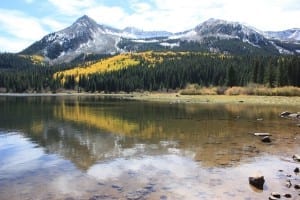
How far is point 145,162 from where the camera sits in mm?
29156

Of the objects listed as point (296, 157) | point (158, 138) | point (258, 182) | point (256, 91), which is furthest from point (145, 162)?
point (256, 91)

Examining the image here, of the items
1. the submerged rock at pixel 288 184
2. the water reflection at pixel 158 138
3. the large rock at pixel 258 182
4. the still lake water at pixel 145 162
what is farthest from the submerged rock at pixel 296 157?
the large rock at pixel 258 182

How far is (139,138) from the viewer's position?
135 feet

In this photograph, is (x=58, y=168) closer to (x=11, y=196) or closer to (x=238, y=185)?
(x=11, y=196)

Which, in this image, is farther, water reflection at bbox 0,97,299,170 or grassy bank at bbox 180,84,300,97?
grassy bank at bbox 180,84,300,97

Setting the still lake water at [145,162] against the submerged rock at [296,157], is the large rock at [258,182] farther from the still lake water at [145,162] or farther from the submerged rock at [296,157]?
the submerged rock at [296,157]

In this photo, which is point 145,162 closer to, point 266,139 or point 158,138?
point 158,138

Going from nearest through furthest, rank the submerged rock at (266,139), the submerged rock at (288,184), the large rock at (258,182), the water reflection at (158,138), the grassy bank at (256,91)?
the submerged rock at (288,184), the large rock at (258,182), the water reflection at (158,138), the submerged rock at (266,139), the grassy bank at (256,91)

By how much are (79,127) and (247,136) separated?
21.3 metres

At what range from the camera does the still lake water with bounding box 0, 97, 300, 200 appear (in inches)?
853

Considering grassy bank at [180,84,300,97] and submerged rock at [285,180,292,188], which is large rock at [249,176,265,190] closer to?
submerged rock at [285,180,292,188]

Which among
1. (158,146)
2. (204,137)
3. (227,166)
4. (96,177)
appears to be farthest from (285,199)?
(204,137)

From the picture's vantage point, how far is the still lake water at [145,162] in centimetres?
2167

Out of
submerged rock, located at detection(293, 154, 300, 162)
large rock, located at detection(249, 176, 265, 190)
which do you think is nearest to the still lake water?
large rock, located at detection(249, 176, 265, 190)
